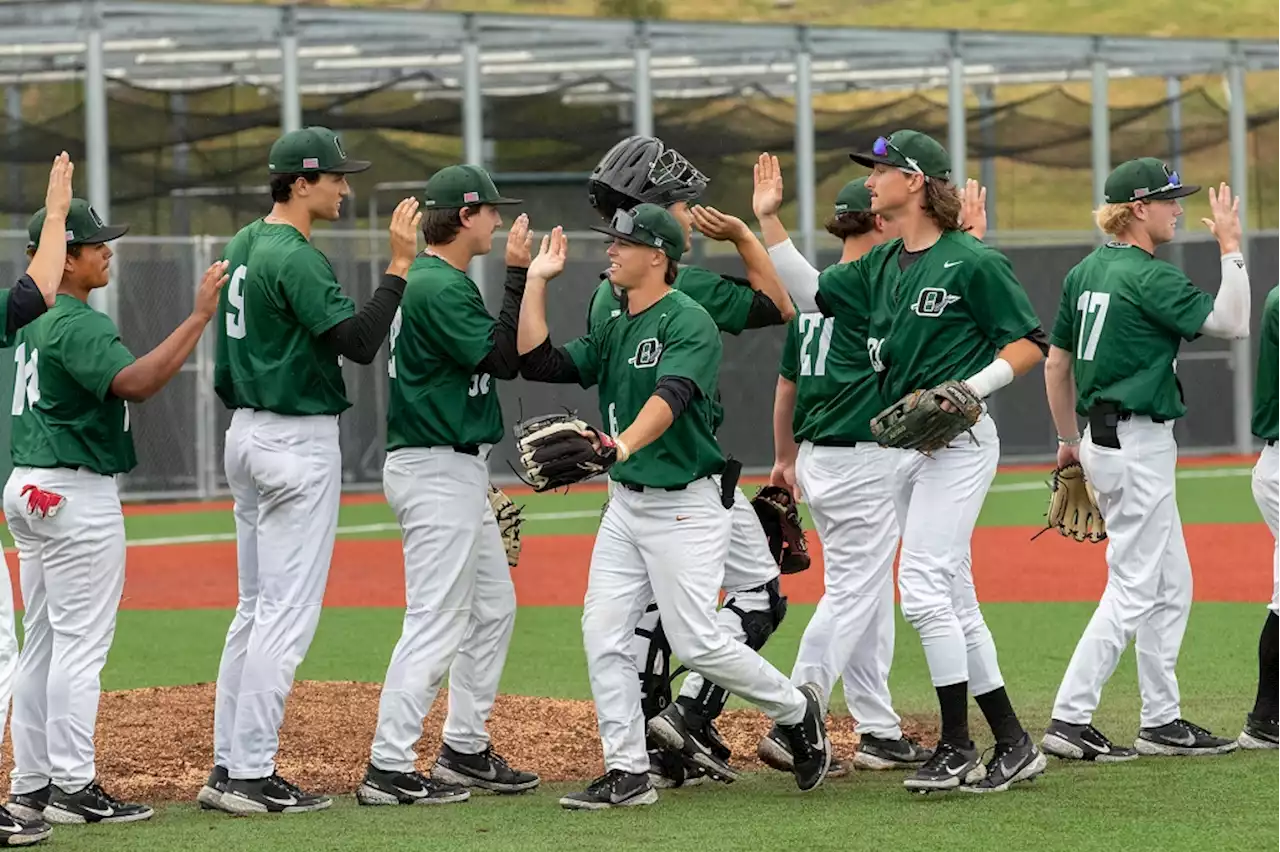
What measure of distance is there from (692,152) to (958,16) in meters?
15.5

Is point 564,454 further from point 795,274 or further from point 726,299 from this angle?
point 795,274

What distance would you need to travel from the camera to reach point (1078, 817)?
6219mm

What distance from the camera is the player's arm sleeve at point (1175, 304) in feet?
24.2

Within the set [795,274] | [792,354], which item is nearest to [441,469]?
[795,274]

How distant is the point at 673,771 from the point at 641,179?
2.24m

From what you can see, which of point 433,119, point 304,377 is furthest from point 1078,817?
point 433,119

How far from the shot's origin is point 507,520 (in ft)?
25.7

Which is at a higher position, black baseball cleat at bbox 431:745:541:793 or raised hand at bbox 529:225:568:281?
raised hand at bbox 529:225:568:281

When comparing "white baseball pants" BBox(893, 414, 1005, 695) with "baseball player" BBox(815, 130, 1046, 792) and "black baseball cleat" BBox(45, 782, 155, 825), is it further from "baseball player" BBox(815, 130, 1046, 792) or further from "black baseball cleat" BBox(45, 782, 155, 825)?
"black baseball cleat" BBox(45, 782, 155, 825)

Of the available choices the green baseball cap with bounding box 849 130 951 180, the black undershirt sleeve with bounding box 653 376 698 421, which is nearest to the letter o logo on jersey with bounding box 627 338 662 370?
the black undershirt sleeve with bounding box 653 376 698 421

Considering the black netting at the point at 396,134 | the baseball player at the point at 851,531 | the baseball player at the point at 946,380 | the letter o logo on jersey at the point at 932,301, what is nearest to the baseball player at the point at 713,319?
the baseball player at the point at 851,531

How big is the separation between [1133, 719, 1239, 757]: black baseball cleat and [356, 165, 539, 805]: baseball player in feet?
7.84

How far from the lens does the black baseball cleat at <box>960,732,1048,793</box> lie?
668 cm

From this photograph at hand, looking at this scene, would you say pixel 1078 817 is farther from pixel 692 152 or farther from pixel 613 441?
pixel 692 152
